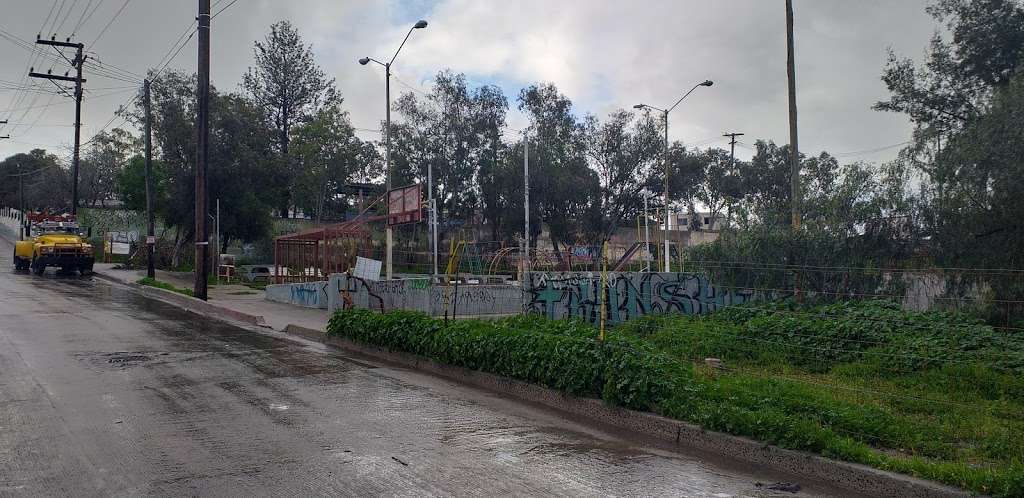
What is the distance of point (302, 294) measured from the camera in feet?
77.3

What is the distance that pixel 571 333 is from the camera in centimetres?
1052

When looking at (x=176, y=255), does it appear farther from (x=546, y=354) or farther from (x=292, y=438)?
(x=292, y=438)

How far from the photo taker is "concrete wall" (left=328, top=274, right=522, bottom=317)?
2061 centimetres

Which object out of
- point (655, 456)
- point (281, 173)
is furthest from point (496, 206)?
point (655, 456)

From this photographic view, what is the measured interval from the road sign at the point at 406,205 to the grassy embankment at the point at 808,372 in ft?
22.4

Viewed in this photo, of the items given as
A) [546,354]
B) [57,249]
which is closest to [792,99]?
[546,354]

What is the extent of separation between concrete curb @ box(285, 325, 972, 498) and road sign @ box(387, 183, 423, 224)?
9.90 metres

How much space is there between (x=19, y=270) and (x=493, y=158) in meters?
26.7

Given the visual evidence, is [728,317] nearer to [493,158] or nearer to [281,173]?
[281,173]

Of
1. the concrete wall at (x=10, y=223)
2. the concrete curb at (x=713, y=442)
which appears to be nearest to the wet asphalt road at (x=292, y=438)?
the concrete curb at (x=713, y=442)

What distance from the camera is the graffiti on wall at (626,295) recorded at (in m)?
16.6

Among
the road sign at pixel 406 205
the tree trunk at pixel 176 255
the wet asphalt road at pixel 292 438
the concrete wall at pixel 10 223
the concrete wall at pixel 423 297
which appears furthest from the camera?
the concrete wall at pixel 10 223

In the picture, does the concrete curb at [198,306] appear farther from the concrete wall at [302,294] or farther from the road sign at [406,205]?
the road sign at [406,205]

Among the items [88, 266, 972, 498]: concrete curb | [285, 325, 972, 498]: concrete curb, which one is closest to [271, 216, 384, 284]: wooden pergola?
[88, 266, 972, 498]: concrete curb
